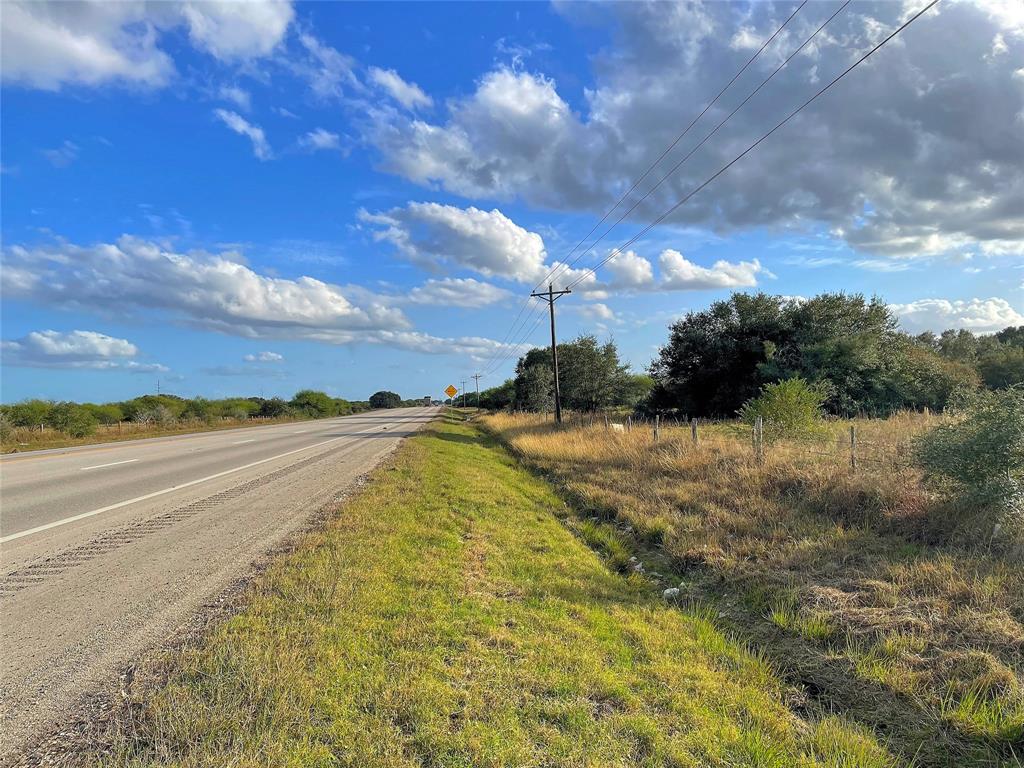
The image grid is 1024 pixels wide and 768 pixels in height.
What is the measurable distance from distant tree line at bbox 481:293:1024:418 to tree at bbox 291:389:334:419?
174 feet

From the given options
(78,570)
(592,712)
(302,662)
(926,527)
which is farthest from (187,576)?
(926,527)

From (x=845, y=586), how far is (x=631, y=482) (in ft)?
20.6

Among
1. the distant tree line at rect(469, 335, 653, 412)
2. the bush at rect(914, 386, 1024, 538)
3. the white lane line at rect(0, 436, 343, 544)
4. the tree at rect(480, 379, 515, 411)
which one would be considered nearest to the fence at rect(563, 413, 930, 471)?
the bush at rect(914, 386, 1024, 538)

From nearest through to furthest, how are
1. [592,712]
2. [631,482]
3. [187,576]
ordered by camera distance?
[592,712]
[187,576]
[631,482]

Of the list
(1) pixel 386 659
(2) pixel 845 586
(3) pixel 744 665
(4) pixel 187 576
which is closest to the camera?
(1) pixel 386 659

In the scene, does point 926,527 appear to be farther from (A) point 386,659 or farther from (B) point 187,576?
(B) point 187,576

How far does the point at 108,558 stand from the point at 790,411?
14.3 m

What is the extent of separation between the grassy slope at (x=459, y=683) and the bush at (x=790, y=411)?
9.63 meters

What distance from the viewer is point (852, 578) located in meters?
5.88

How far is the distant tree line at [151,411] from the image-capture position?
1342 inches

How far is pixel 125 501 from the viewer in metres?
9.05

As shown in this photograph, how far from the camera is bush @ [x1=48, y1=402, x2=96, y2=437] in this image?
33438mm

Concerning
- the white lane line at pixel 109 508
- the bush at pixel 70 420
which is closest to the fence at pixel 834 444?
the white lane line at pixel 109 508

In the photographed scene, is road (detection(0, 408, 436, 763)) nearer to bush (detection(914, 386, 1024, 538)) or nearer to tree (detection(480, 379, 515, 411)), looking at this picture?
bush (detection(914, 386, 1024, 538))
